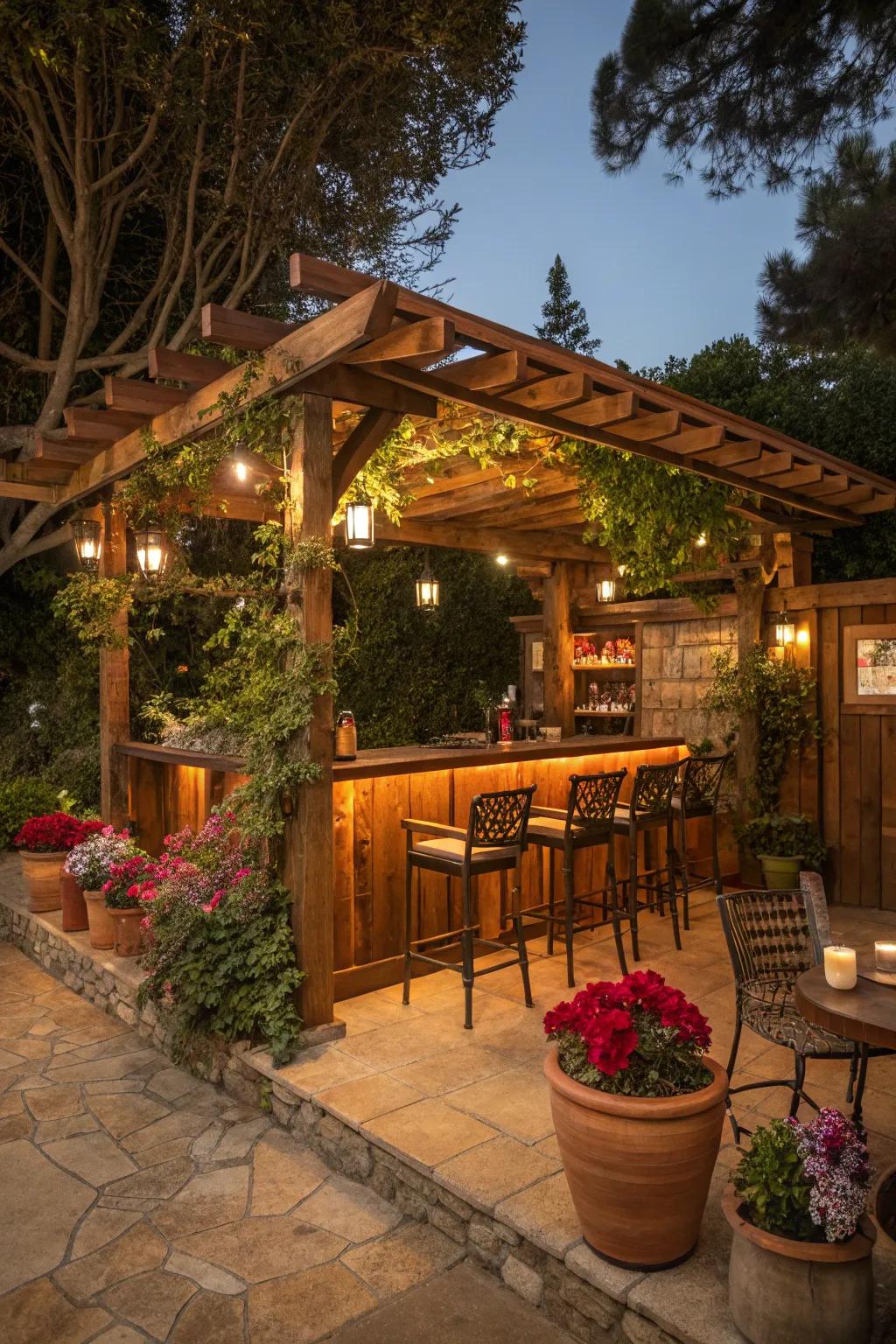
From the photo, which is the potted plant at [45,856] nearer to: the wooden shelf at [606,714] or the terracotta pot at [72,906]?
the terracotta pot at [72,906]

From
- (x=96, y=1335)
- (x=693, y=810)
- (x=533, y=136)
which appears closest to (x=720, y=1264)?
(x=96, y=1335)

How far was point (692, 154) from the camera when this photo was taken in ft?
14.6

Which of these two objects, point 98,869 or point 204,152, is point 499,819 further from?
point 204,152

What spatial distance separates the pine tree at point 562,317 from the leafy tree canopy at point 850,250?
13.2 m

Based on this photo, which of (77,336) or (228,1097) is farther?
(77,336)

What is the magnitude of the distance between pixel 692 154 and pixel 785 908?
146 inches

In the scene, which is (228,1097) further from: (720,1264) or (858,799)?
(858,799)

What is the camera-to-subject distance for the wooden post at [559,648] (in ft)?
26.1

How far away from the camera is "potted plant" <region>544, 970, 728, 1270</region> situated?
216 centimetres

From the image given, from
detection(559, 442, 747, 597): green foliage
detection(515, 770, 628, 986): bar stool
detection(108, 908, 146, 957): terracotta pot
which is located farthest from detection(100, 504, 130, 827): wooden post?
detection(559, 442, 747, 597): green foliage

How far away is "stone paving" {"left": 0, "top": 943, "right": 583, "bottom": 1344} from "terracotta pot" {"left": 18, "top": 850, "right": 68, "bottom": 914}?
2013 mm

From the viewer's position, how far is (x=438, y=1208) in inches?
105

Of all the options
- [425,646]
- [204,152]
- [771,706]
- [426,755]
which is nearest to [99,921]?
[426,755]

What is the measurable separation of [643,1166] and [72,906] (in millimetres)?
4087
